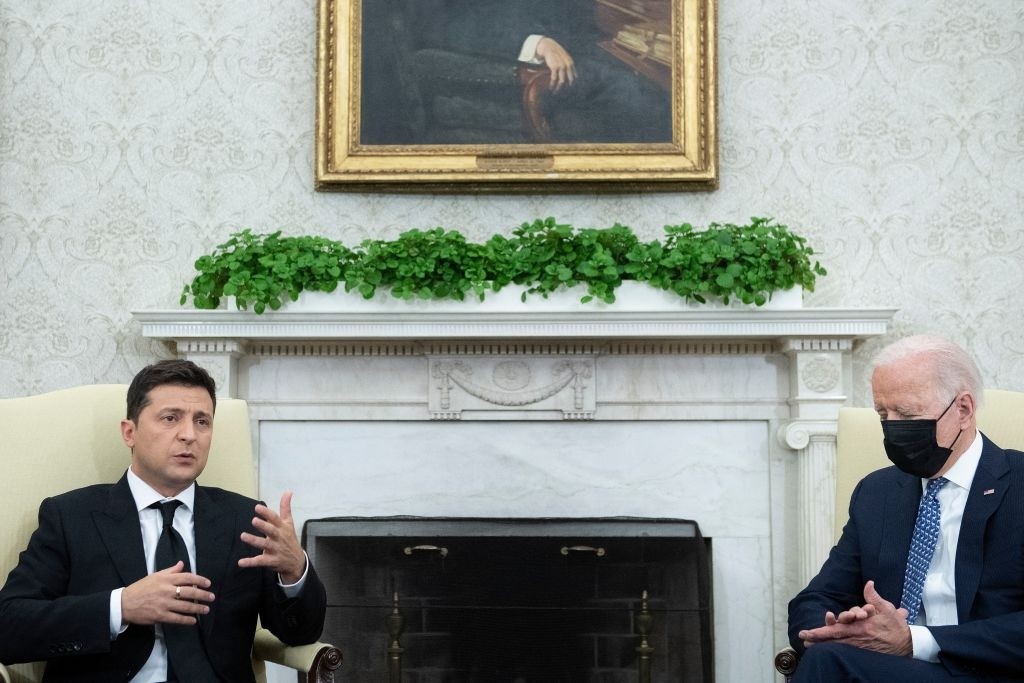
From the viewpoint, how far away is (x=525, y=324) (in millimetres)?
3762

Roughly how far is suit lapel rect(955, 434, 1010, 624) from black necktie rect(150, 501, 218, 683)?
63.9 inches

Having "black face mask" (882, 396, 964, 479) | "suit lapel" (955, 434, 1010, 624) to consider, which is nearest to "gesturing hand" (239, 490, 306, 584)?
"black face mask" (882, 396, 964, 479)

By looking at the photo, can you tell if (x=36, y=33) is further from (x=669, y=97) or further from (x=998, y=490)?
(x=998, y=490)

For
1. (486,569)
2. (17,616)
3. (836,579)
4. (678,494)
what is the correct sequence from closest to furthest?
(17,616) → (836,579) → (486,569) → (678,494)

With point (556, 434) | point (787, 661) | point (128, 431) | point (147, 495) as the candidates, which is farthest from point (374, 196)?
point (787, 661)

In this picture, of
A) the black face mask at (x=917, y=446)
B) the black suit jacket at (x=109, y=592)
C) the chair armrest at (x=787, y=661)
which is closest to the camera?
the black suit jacket at (x=109, y=592)

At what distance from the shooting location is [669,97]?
4.09m

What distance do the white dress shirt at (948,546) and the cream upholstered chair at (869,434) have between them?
16.1 inches

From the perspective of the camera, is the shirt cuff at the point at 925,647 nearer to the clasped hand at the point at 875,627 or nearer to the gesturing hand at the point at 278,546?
the clasped hand at the point at 875,627

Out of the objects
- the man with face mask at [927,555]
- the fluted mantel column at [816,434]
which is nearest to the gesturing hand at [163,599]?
the man with face mask at [927,555]

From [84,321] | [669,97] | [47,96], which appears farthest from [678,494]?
[47,96]

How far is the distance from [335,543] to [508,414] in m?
0.75

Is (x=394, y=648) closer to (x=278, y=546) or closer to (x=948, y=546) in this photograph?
(x=278, y=546)

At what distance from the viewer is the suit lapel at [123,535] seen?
2484mm
